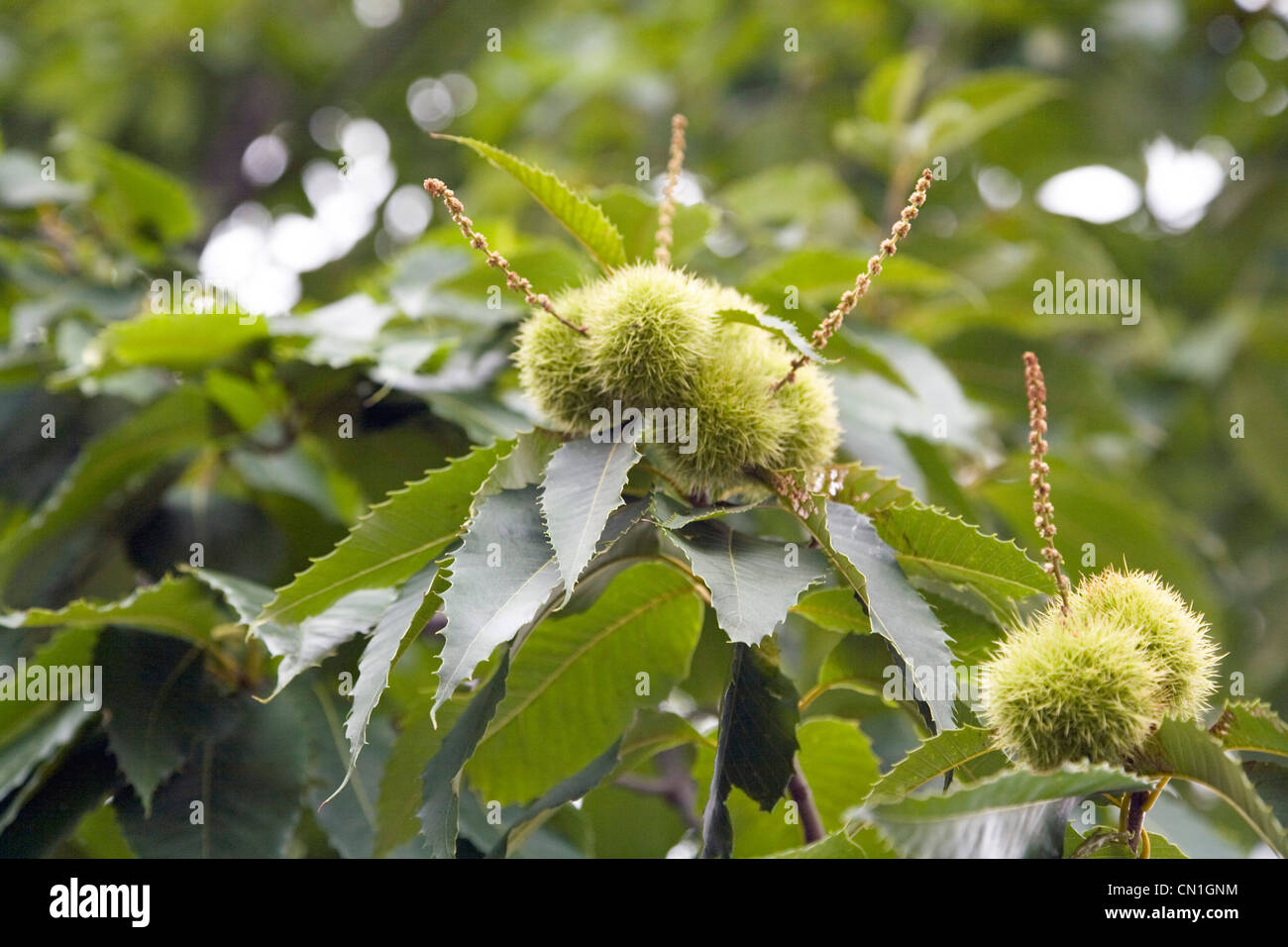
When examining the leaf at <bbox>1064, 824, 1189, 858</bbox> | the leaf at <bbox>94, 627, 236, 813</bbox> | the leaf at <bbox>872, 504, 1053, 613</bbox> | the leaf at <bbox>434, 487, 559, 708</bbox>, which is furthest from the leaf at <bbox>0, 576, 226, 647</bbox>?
the leaf at <bbox>1064, 824, 1189, 858</bbox>

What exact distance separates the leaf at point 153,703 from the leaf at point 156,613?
3 centimetres

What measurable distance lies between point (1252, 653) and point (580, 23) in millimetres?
3537

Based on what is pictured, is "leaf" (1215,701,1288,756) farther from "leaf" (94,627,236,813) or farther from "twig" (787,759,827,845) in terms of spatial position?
"leaf" (94,627,236,813)

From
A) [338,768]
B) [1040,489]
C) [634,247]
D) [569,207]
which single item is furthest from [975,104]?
[338,768]

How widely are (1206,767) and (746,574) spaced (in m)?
0.50

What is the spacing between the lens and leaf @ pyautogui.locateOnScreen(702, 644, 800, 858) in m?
1.41

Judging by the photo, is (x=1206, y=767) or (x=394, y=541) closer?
(x=1206, y=767)

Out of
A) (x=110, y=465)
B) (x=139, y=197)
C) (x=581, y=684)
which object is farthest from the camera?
(x=139, y=197)

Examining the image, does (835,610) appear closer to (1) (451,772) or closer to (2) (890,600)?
(2) (890,600)

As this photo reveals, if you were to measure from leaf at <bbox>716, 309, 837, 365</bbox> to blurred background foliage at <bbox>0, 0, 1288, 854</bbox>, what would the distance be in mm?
547

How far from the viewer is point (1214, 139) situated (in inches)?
172

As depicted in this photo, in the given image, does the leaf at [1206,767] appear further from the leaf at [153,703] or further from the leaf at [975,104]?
the leaf at [975,104]

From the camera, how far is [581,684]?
65.1 inches
